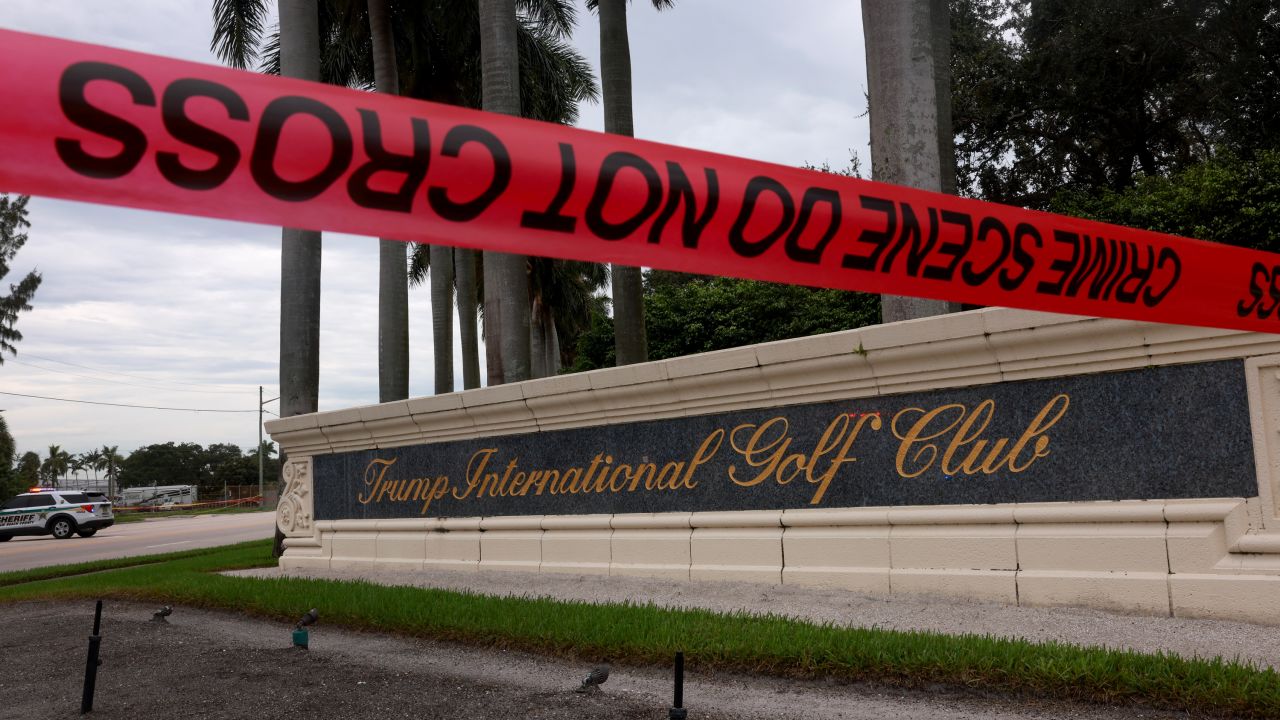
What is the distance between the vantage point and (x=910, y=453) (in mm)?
8805

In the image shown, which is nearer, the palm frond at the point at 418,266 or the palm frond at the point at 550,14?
the palm frond at the point at 550,14

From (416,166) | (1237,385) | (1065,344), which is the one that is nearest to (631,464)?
(1065,344)

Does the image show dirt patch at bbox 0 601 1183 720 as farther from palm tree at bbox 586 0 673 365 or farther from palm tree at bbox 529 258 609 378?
palm tree at bbox 529 258 609 378

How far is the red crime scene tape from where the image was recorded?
2.20 metres

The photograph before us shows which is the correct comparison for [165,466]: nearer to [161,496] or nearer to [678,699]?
[161,496]

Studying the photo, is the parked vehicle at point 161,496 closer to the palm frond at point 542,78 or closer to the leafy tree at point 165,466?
the leafy tree at point 165,466

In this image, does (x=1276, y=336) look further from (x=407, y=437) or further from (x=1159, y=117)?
(x=1159, y=117)

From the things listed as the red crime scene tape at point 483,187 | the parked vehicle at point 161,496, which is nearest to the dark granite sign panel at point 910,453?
the red crime scene tape at point 483,187

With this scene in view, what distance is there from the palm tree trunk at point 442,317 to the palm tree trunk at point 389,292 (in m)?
1.98

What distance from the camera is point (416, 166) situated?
2537 mm

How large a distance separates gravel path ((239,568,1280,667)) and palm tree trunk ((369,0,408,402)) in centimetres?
1041

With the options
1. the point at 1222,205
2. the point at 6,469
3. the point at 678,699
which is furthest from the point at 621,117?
the point at 6,469

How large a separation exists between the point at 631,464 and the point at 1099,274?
776cm

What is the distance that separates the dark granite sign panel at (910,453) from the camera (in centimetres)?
728
